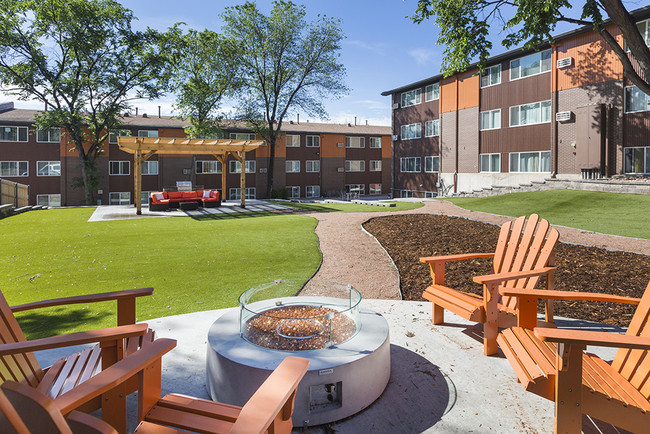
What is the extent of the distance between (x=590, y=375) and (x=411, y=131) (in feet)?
118

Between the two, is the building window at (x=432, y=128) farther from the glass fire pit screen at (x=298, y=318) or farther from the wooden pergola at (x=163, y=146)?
the glass fire pit screen at (x=298, y=318)

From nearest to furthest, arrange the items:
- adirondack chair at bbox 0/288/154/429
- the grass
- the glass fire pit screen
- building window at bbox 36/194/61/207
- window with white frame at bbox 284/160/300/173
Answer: adirondack chair at bbox 0/288/154/429 → the glass fire pit screen → the grass → building window at bbox 36/194/61/207 → window with white frame at bbox 284/160/300/173

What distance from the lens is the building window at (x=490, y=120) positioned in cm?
2817

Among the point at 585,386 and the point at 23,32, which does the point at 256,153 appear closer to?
the point at 23,32

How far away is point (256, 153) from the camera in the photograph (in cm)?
4106

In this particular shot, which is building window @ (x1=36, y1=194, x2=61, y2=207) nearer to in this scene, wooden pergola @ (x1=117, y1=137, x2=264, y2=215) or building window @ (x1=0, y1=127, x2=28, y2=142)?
building window @ (x1=0, y1=127, x2=28, y2=142)

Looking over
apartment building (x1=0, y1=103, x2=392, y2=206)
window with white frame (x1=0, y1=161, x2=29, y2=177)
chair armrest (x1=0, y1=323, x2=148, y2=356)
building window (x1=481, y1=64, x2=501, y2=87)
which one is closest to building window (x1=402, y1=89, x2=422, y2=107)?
building window (x1=481, y1=64, x2=501, y2=87)

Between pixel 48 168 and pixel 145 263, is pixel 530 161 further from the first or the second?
pixel 48 168

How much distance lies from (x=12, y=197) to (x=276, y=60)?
23.0 meters

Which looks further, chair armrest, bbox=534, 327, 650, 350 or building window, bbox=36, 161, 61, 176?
building window, bbox=36, 161, 61, 176

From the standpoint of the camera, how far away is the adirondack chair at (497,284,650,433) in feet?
7.39

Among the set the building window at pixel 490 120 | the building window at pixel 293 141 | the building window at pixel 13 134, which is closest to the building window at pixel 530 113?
the building window at pixel 490 120

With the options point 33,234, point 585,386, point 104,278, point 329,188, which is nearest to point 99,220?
point 33,234

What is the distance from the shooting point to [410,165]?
3741cm
